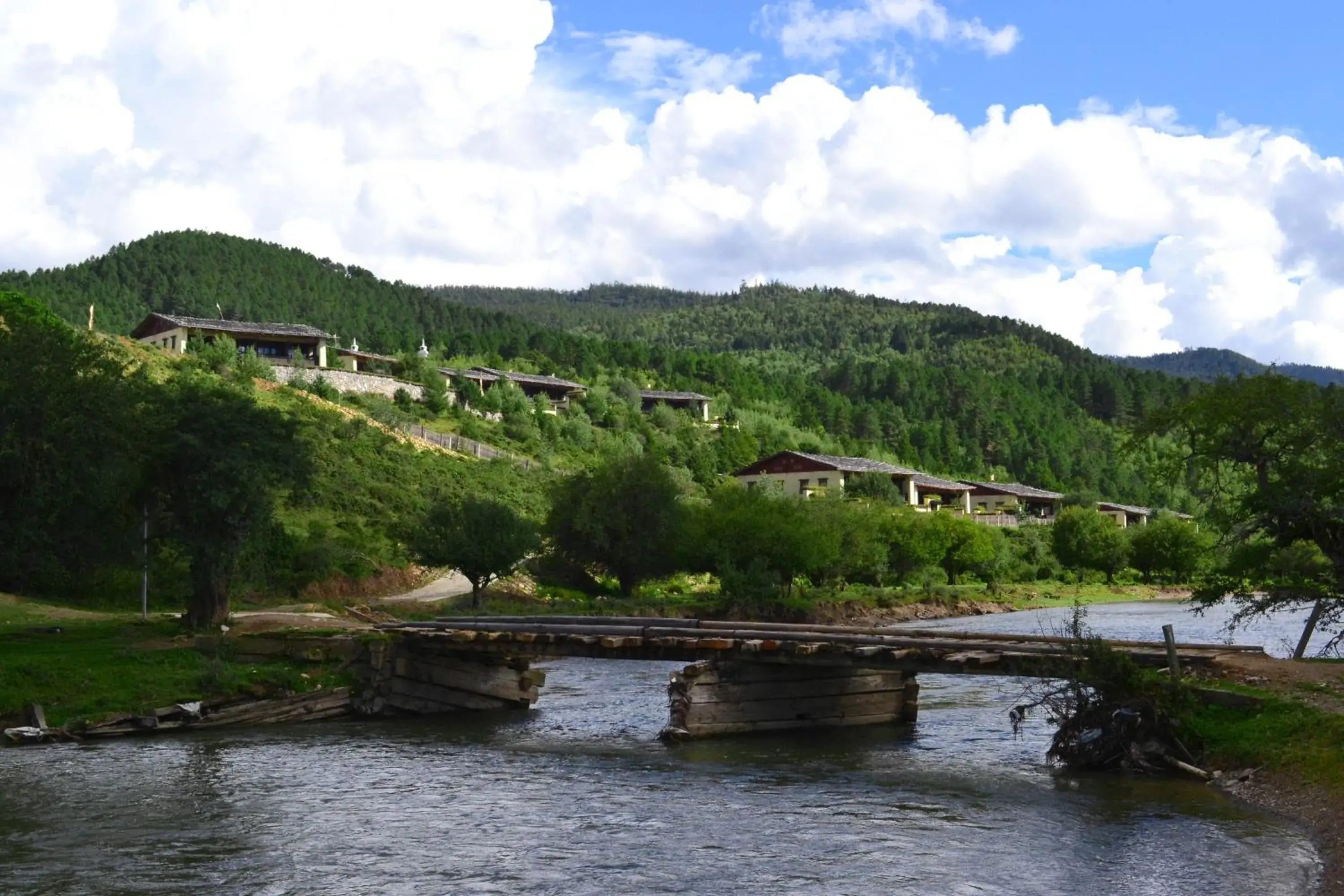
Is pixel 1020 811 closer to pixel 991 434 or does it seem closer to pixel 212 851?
pixel 212 851

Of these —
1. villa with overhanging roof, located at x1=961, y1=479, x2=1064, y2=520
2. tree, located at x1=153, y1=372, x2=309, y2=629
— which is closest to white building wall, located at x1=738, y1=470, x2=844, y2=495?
villa with overhanging roof, located at x1=961, y1=479, x2=1064, y2=520

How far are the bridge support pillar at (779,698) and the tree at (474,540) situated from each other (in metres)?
26.3

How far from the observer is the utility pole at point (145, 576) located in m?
42.5

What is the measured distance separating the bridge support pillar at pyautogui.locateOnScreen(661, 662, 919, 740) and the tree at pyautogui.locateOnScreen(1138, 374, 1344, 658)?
8.48 metres

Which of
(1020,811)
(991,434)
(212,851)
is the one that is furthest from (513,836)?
(991,434)

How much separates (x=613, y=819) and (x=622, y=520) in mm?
46627

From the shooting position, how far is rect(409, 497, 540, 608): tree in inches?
2362

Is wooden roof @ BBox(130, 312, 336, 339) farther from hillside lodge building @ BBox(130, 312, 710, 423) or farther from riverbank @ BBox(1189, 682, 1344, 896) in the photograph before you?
riverbank @ BBox(1189, 682, 1344, 896)

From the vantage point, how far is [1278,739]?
83.3 ft

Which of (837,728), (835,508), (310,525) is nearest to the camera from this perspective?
(837,728)

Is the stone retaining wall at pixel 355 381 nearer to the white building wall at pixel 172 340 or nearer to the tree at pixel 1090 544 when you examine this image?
the white building wall at pixel 172 340

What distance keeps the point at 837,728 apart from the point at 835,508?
52.7m

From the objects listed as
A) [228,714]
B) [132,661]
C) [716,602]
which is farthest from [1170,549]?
[132,661]

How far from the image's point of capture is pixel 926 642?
31703 millimetres
